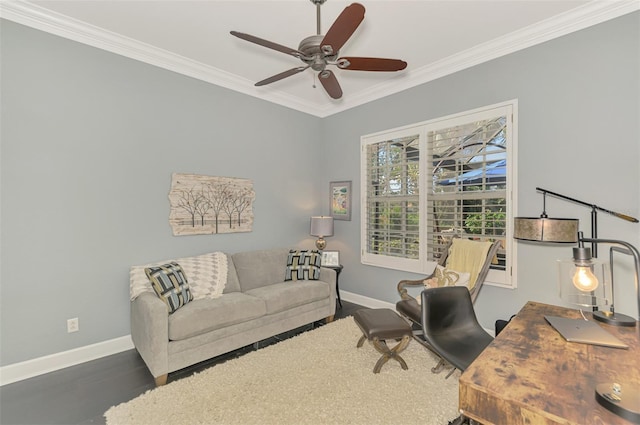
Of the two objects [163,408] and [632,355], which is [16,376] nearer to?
[163,408]

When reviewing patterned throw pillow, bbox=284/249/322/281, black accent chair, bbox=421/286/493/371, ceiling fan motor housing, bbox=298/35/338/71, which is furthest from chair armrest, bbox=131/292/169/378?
ceiling fan motor housing, bbox=298/35/338/71

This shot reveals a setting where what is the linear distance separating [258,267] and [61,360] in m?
1.91

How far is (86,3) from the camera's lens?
7.79 ft

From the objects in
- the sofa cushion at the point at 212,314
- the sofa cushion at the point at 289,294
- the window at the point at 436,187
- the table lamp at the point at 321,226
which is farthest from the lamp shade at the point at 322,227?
the sofa cushion at the point at 212,314

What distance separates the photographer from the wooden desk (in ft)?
2.86

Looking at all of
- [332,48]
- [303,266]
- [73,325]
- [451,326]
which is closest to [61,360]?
[73,325]

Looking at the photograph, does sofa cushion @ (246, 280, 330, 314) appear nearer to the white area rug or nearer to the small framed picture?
the white area rug

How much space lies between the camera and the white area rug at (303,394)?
1886 mm

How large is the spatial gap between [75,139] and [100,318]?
169 cm

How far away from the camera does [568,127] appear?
100.0 inches

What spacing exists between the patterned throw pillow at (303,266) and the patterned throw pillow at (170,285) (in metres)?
1.25

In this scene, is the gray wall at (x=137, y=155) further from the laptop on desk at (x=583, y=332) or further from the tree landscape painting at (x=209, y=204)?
the laptop on desk at (x=583, y=332)

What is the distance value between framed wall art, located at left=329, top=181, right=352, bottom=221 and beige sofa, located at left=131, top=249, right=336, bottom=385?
44.4 inches

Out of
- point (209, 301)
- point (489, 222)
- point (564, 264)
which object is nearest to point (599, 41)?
point (489, 222)
